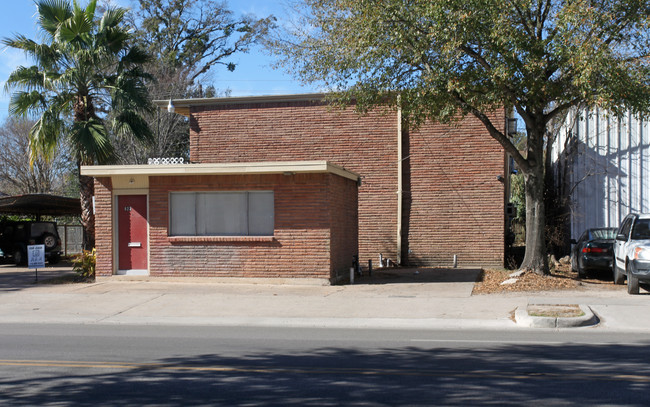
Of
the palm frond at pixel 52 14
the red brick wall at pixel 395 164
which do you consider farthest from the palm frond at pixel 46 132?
the red brick wall at pixel 395 164

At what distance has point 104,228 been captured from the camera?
58.9ft

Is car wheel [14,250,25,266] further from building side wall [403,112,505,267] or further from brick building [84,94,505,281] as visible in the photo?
building side wall [403,112,505,267]

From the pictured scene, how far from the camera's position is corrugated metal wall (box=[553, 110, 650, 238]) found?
832 inches

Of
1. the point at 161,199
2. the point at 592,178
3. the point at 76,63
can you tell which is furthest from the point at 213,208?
the point at 592,178

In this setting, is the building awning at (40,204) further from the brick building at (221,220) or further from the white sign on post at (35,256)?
the brick building at (221,220)

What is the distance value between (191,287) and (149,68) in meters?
20.2

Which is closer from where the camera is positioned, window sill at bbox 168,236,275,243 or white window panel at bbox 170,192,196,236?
window sill at bbox 168,236,275,243

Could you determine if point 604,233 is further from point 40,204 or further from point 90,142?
point 40,204

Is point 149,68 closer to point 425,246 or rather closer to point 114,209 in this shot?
point 114,209

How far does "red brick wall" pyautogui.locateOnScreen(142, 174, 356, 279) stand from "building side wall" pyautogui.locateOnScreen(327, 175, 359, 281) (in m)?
0.09

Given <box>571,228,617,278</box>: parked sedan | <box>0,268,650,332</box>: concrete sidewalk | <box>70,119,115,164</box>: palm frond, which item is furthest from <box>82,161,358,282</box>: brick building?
<box>571,228,617,278</box>: parked sedan

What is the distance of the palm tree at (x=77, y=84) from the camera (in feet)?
63.5

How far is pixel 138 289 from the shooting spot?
16344mm

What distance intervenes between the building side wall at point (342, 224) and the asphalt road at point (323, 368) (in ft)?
21.4
